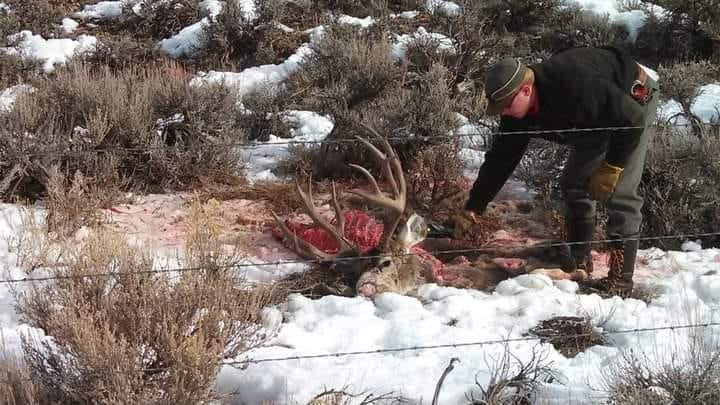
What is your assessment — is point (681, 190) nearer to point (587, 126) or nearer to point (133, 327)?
point (587, 126)

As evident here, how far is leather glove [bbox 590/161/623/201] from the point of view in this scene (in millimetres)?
4305

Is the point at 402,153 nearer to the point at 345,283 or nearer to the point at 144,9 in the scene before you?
the point at 345,283

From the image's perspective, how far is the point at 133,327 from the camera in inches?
133

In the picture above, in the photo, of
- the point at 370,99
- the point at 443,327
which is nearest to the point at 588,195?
the point at 443,327

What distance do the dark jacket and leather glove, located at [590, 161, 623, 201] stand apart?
39 mm

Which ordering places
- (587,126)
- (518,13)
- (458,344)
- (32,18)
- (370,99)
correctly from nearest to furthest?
(458,344)
(587,126)
(370,99)
(518,13)
(32,18)

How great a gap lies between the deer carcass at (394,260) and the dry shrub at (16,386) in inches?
66.0

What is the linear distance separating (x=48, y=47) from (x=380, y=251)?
6987 mm

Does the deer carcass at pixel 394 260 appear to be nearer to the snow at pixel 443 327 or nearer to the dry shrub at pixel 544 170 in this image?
the snow at pixel 443 327

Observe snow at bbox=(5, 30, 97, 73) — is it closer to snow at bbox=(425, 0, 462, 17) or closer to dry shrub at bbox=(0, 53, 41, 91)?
dry shrub at bbox=(0, 53, 41, 91)

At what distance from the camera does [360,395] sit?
11.0 feet

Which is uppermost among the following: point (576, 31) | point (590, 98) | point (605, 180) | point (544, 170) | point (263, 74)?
point (590, 98)

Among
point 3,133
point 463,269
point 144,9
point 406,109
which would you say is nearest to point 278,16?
point 144,9

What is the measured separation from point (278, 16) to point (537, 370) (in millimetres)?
7654
